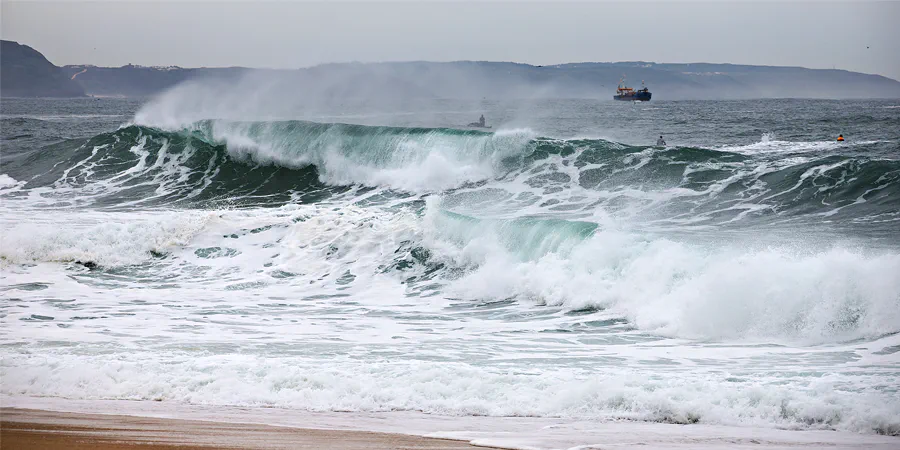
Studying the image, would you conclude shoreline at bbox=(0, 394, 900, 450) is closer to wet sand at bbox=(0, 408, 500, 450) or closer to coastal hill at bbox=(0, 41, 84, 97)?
wet sand at bbox=(0, 408, 500, 450)

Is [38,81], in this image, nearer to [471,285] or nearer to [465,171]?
[465,171]

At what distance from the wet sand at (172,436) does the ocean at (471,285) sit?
486 millimetres

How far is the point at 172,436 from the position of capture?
5895 mm

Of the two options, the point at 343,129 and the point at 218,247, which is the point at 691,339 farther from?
the point at 343,129

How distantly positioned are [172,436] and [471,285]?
20.2ft

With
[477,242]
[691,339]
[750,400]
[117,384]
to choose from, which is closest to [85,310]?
[117,384]

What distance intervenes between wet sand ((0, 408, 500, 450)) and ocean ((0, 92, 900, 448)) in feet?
1.59

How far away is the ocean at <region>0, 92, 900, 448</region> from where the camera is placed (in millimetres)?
6824

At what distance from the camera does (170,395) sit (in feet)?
22.9

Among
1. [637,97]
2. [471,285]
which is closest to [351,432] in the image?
[471,285]

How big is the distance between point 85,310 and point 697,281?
24.4 ft

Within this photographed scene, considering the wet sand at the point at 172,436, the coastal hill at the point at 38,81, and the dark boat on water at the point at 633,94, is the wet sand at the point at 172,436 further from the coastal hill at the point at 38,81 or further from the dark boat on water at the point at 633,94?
the dark boat on water at the point at 633,94

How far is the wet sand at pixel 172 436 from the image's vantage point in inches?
225

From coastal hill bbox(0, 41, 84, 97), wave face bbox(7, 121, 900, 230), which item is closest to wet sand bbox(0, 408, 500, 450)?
wave face bbox(7, 121, 900, 230)
